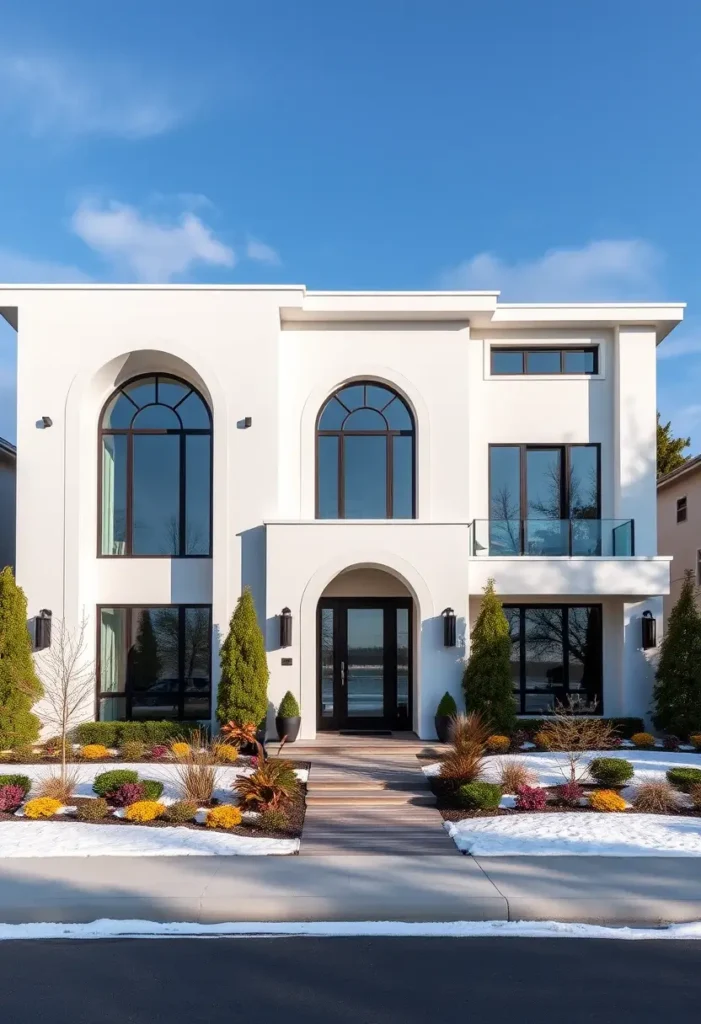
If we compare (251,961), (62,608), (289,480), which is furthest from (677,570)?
(251,961)

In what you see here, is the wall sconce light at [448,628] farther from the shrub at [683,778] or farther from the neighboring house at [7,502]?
the neighboring house at [7,502]

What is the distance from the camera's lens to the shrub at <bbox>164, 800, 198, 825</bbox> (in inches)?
387

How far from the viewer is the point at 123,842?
9.03 metres

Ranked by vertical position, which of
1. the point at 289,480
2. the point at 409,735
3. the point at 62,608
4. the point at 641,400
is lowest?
the point at 409,735

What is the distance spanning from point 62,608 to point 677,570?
16202mm

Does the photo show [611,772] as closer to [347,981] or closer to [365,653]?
[365,653]

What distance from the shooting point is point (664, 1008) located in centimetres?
534

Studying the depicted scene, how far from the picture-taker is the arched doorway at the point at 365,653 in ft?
50.9

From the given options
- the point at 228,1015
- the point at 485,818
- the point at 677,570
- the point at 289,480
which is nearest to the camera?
the point at 228,1015

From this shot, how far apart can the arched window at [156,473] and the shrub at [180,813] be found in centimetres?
616

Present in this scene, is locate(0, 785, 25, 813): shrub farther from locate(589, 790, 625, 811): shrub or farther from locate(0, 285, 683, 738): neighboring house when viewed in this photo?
locate(589, 790, 625, 811): shrub

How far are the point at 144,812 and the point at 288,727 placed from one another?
4.38 m

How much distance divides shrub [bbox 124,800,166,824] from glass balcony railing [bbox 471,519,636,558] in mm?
7792

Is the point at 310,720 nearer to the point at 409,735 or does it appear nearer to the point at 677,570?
the point at 409,735
